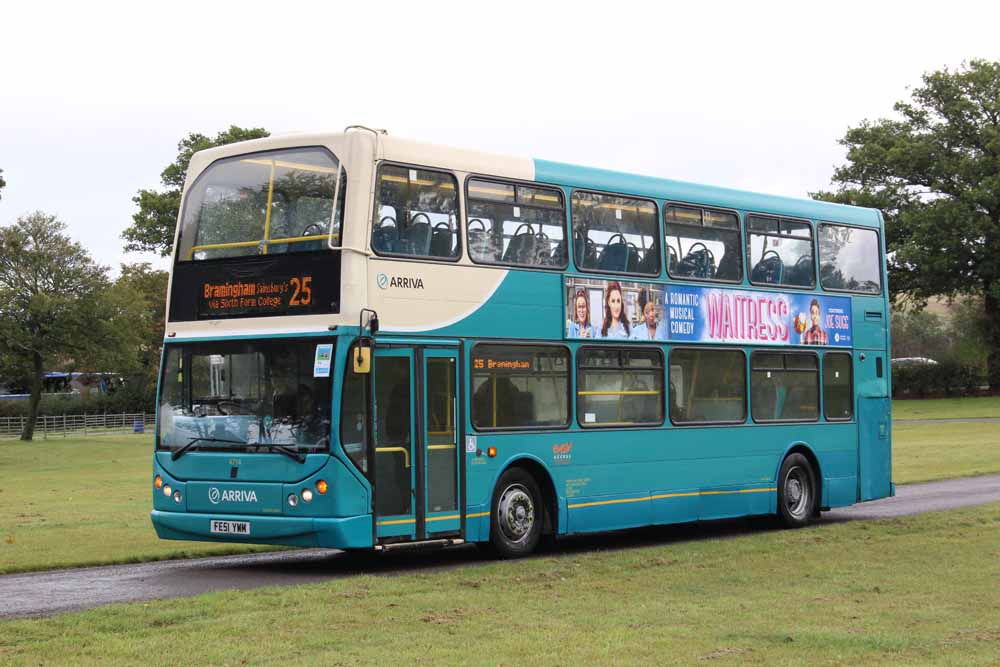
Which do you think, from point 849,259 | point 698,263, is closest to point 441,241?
point 698,263

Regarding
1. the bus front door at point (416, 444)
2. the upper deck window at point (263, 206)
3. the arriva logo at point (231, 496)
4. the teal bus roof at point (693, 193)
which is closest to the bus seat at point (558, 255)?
the teal bus roof at point (693, 193)

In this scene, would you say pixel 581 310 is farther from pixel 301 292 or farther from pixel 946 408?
pixel 946 408

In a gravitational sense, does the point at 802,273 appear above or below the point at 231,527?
above

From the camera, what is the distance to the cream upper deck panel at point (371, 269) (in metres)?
14.8

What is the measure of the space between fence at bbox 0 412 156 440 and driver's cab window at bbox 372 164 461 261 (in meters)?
61.4

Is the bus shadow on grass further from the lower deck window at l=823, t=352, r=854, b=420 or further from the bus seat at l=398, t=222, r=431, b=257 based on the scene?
the bus seat at l=398, t=222, r=431, b=257

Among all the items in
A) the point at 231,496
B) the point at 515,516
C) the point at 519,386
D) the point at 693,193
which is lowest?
the point at 515,516

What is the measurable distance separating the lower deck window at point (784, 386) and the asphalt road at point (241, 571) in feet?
5.72

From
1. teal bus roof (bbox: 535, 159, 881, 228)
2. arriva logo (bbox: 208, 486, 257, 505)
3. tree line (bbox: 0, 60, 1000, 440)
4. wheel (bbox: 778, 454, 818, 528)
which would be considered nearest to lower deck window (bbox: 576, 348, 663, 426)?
teal bus roof (bbox: 535, 159, 881, 228)

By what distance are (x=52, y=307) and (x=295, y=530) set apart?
54221mm

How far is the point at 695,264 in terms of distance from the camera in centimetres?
1912

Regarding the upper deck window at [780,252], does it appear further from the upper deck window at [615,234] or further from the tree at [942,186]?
the tree at [942,186]

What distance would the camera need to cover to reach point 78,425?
78.1 m

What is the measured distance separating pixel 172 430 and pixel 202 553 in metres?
2.77
